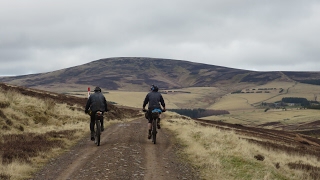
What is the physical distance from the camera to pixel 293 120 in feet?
490

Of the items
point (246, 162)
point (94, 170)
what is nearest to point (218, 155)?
point (246, 162)

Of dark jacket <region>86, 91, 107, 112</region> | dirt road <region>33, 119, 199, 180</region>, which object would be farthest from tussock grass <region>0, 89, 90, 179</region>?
dark jacket <region>86, 91, 107, 112</region>

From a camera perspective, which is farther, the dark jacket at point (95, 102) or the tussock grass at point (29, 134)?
the dark jacket at point (95, 102)

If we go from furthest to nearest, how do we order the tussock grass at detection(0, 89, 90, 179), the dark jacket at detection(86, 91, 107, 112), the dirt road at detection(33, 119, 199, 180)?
the dark jacket at detection(86, 91, 107, 112), the tussock grass at detection(0, 89, 90, 179), the dirt road at detection(33, 119, 199, 180)

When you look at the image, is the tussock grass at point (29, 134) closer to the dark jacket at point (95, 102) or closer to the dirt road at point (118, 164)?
the dirt road at point (118, 164)

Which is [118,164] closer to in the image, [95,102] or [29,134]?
[95,102]

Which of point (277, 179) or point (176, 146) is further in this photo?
point (176, 146)

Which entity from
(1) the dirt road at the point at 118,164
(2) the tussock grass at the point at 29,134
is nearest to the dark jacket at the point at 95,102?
(1) the dirt road at the point at 118,164

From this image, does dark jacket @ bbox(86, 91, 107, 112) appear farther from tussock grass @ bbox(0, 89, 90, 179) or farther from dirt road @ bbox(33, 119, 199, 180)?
tussock grass @ bbox(0, 89, 90, 179)

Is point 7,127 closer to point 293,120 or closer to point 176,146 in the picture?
point 176,146

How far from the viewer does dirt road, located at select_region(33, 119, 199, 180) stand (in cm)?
1099

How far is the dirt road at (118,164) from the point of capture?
11.0 meters

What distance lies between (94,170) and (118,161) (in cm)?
161

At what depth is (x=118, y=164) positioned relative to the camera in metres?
12.4
